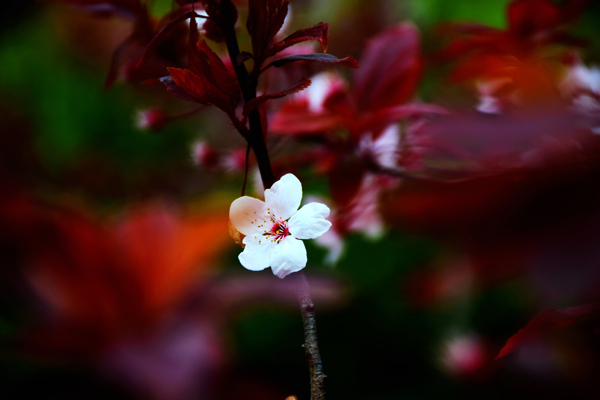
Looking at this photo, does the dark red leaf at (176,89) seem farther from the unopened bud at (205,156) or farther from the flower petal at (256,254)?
the unopened bud at (205,156)

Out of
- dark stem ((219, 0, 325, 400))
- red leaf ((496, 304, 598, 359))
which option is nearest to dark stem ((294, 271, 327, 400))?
dark stem ((219, 0, 325, 400))

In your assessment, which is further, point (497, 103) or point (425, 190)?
point (497, 103)

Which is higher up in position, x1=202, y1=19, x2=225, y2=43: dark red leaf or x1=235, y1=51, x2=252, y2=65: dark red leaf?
x1=202, y1=19, x2=225, y2=43: dark red leaf

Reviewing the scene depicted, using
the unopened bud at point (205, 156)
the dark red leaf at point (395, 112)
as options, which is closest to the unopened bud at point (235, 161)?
the unopened bud at point (205, 156)

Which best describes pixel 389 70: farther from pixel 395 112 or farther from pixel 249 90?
pixel 249 90

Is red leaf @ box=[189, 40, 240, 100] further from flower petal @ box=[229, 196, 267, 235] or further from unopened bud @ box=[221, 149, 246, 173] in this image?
unopened bud @ box=[221, 149, 246, 173]

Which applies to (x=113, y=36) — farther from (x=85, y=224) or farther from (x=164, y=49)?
(x=164, y=49)

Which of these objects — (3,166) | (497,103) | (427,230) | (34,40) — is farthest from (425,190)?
(34,40)
